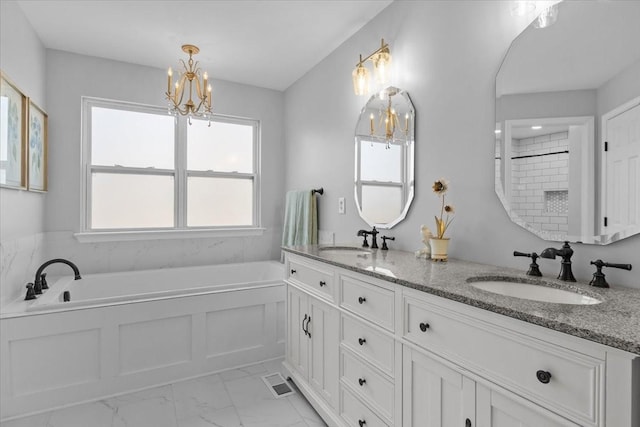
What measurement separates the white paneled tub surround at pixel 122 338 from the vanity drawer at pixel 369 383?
1.16 metres

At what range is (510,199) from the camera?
1.51m

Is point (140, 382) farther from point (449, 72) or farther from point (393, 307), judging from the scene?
point (449, 72)

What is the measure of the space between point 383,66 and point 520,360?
1.82 meters

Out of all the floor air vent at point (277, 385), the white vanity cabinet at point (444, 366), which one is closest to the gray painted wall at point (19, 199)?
the floor air vent at point (277, 385)

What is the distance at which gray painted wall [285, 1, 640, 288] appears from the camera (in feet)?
4.96

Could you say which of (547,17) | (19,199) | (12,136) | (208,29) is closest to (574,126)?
(547,17)

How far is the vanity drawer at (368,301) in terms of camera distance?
138 centimetres

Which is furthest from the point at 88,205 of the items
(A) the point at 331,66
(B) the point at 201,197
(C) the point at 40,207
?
(A) the point at 331,66

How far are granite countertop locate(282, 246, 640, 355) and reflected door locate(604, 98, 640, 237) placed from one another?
0.23 m

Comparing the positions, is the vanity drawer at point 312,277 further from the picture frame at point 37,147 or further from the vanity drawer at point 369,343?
the picture frame at point 37,147

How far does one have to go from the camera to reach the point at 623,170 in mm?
1151


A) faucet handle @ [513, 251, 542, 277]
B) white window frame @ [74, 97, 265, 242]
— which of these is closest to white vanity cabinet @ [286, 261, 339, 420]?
faucet handle @ [513, 251, 542, 277]

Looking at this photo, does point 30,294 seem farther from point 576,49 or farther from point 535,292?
point 576,49

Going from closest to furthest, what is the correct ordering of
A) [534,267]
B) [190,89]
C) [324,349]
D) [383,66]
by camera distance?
[534,267] → [324,349] → [383,66] → [190,89]
